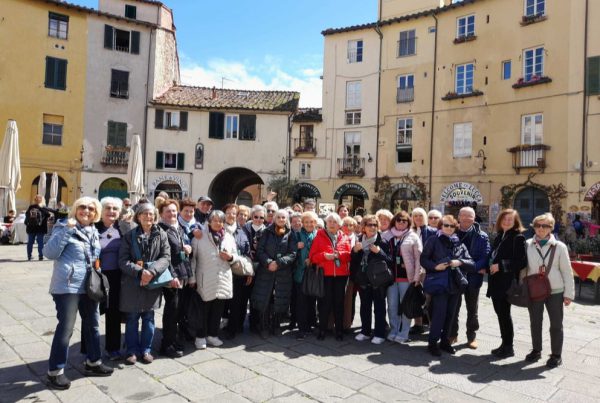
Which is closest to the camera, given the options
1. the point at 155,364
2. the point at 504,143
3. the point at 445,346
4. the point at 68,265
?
the point at 68,265

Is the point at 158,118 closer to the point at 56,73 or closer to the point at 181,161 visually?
the point at 181,161

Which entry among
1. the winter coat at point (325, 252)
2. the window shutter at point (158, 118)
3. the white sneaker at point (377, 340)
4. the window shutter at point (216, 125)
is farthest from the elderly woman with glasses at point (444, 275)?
the window shutter at point (158, 118)

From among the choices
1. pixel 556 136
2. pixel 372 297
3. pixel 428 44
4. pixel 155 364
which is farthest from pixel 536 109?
pixel 155 364

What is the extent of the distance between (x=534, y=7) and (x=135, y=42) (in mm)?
22140

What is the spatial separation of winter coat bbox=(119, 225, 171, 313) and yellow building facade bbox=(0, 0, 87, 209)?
75.5 ft

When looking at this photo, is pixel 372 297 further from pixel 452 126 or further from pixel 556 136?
pixel 452 126

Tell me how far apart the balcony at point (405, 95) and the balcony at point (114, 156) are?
16461mm

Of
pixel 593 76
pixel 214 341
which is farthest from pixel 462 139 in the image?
pixel 214 341

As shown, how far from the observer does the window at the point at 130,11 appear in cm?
2714

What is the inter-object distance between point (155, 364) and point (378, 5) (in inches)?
1046

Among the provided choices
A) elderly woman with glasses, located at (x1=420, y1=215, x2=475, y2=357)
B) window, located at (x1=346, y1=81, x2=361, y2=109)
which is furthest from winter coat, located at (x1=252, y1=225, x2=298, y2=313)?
window, located at (x1=346, y1=81, x2=361, y2=109)

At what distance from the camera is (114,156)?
84.1ft

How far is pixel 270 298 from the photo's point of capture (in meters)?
6.12

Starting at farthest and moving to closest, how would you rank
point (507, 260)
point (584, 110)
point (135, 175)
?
point (584, 110) < point (135, 175) < point (507, 260)
